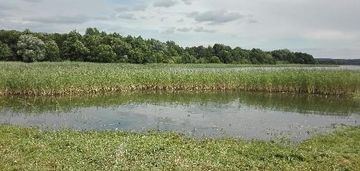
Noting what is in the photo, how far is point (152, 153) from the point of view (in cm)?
1105

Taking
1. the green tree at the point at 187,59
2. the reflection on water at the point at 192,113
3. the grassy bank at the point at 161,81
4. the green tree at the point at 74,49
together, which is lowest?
the reflection on water at the point at 192,113

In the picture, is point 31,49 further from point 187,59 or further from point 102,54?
point 187,59

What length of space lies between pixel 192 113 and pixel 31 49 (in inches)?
2128

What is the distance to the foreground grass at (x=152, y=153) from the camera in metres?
9.80

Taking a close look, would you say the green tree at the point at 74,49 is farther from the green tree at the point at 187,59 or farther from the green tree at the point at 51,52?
the green tree at the point at 187,59

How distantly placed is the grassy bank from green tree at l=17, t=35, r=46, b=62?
36.0m

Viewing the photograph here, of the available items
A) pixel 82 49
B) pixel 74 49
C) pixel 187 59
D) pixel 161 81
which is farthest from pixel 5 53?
pixel 161 81

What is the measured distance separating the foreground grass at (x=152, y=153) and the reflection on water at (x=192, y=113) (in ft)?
10.0

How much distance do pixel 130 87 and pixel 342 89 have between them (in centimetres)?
1630

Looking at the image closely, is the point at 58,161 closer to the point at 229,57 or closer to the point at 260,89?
the point at 260,89

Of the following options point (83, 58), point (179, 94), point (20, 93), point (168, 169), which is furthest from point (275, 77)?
point (83, 58)

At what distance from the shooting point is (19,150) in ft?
35.6

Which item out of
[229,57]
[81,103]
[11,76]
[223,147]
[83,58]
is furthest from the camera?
[229,57]

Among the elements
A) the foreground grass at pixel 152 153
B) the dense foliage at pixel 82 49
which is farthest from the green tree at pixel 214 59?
the foreground grass at pixel 152 153
